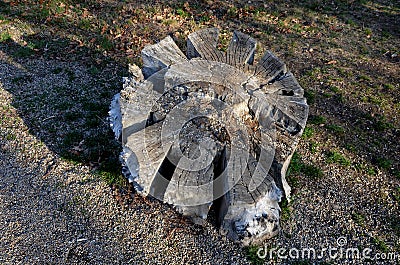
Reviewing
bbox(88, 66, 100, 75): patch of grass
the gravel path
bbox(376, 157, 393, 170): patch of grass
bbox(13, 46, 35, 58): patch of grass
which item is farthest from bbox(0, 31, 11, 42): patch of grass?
bbox(376, 157, 393, 170): patch of grass

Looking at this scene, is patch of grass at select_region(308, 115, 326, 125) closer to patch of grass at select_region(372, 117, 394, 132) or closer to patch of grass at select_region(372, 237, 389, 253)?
patch of grass at select_region(372, 117, 394, 132)

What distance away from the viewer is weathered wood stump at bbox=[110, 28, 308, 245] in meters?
4.33

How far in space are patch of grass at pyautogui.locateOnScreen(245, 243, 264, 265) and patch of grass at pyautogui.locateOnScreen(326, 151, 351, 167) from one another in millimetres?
2090

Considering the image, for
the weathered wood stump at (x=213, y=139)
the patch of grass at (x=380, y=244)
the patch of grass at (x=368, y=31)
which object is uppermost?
the weathered wood stump at (x=213, y=139)

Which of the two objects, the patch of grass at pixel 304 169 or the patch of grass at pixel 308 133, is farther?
the patch of grass at pixel 308 133

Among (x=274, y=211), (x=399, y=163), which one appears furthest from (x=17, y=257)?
(x=399, y=163)

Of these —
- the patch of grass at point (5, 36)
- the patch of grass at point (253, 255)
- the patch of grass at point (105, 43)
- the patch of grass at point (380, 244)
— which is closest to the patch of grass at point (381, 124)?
the patch of grass at point (380, 244)

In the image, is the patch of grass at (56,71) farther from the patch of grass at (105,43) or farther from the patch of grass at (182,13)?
the patch of grass at (182,13)

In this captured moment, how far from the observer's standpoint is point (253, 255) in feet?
14.2

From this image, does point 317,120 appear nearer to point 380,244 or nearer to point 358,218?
point 358,218
